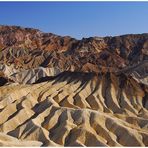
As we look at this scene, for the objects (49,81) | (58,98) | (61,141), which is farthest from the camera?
(49,81)

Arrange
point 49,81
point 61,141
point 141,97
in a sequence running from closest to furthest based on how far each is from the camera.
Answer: point 61,141 → point 141,97 → point 49,81

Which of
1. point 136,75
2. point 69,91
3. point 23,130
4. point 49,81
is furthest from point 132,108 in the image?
point 136,75

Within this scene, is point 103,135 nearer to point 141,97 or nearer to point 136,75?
point 141,97

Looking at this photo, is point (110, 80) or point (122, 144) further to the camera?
point (110, 80)

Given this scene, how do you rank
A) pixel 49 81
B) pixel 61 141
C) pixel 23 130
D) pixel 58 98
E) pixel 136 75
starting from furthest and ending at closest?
pixel 136 75
pixel 49 81
pixel 58 98
pixel 23 130
pixel 61 141

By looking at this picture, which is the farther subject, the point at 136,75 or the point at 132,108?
the point at 136,75

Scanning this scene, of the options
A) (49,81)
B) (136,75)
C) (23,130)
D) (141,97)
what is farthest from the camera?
(136,75)

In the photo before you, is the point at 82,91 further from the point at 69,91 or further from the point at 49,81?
the point at 49,81

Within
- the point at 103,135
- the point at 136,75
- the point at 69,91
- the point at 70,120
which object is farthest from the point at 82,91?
the point at 136,75
